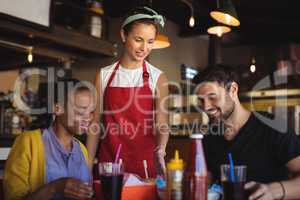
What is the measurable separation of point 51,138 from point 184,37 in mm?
5937

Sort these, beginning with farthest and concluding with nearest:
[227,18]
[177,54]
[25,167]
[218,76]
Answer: [177,54] < [227,18] < [218,76] < [25,167]

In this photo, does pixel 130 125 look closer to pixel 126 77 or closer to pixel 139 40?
pixel 126 77

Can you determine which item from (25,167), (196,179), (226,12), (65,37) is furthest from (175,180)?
(65,37)

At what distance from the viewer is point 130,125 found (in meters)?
2.23

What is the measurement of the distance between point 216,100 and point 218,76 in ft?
0.39

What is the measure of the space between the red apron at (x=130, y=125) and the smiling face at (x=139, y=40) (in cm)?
A: 9

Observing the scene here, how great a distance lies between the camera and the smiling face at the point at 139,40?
2160mm

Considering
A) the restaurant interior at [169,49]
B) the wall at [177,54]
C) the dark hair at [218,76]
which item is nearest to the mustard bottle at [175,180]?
the dark hair at [218,76]

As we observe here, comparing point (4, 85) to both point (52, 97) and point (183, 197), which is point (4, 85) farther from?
point (183, 197)

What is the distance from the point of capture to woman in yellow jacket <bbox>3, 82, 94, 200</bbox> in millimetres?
1405

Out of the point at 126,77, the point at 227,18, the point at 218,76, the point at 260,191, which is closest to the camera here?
the point at 260,191

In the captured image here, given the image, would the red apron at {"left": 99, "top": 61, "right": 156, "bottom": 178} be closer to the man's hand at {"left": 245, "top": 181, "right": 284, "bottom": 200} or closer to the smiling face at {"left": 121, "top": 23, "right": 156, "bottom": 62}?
the smiling face at {"left": 121, "top": 23, "right": 156, "bottom": 62}

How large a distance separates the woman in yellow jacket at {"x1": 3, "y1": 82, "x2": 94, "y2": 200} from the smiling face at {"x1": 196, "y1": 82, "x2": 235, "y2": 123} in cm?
53

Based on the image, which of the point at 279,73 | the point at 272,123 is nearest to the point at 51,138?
the point at 272,123
